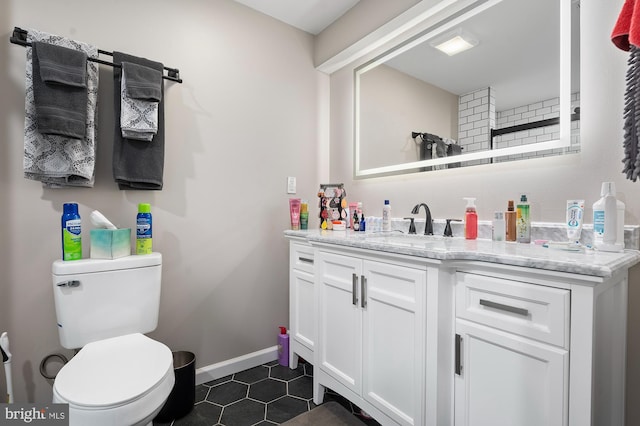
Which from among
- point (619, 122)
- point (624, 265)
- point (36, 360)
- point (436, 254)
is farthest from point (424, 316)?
point (36, 360)

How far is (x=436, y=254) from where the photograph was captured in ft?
3.49

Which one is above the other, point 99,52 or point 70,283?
point 99,52

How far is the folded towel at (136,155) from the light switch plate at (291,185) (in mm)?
885

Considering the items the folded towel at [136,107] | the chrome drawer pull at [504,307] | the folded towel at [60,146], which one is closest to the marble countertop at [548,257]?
the chrome drawer pull at [504,307]

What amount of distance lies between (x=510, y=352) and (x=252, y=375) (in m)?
1.57

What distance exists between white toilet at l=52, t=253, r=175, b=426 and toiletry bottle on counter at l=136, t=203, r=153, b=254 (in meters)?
0.09

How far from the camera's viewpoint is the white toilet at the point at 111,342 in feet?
3.16

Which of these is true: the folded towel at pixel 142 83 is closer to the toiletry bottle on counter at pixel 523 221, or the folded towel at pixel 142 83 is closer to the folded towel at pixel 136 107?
the folded towel at pixel 136 107

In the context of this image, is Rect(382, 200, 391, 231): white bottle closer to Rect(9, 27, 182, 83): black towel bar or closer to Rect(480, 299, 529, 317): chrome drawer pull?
Rect(480, 299, 529, 317): chrome drawer pull

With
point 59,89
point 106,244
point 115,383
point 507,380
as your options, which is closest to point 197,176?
point 106,244

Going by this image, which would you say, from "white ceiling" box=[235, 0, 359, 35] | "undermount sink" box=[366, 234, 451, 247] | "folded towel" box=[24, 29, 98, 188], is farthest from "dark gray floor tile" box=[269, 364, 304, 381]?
"white ceiling" box=[235, 0, 359, 35]

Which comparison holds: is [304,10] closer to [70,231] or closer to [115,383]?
[70,231]

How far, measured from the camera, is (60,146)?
4.58 feet

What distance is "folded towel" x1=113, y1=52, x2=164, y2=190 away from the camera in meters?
1.54
